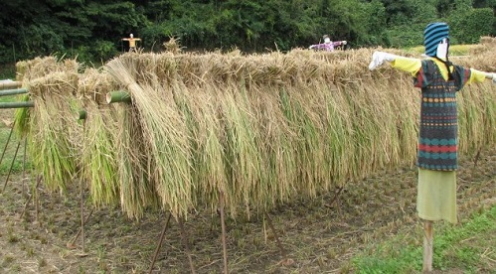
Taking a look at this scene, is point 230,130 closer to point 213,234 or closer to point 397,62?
point 397,62

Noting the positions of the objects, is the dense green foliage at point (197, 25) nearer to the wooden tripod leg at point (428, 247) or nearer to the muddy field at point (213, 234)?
the muddy field at point (213, 234)

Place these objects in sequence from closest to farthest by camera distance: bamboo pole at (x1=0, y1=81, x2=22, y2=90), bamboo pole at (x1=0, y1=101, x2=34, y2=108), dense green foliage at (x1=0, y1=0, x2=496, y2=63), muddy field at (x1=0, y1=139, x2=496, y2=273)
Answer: muddy field at (x1=0, y1=139, x2=496, y2=273) < bamboo pole at (x1=0, y1=101, x2=34, y2=108) < bamboo pole at (x1=0, y1=81, x2=22, y2=90) < dense green foliage at (x1=0, y1=0, x2=496, y2=63)

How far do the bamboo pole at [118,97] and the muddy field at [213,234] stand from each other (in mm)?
1246

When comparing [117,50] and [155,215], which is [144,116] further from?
[117,50]

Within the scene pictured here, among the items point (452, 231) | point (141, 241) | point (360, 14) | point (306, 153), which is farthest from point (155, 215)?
point (360, 14)

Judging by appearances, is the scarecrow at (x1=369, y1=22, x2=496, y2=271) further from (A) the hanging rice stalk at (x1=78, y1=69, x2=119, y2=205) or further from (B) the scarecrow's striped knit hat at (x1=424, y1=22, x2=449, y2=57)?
(A) the hanging rice stalk at (x1=78, y1=69, x2=119, y2=205)

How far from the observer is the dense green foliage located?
17047mm

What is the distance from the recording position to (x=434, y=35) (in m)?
3.94

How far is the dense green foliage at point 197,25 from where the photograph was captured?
55.9 feet

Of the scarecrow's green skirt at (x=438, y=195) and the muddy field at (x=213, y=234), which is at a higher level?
the scarecrow's green skirt at (x=438, y=195)

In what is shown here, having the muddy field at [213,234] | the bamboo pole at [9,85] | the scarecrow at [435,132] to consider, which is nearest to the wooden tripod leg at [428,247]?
the scarecrow at [435,132]

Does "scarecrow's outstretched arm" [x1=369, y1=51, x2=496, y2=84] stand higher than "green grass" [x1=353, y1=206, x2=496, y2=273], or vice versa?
"scarecrow's outstretched arm" [x1=369, y1=51, x2=496, y2=84]

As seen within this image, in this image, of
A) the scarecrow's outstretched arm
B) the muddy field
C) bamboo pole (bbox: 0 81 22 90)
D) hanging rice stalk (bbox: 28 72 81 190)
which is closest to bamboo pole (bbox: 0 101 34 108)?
hanging rice stalk (bbox: 28 72 81 190)

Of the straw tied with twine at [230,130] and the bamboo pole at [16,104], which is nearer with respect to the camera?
the straw tied with twine at [230,130]
